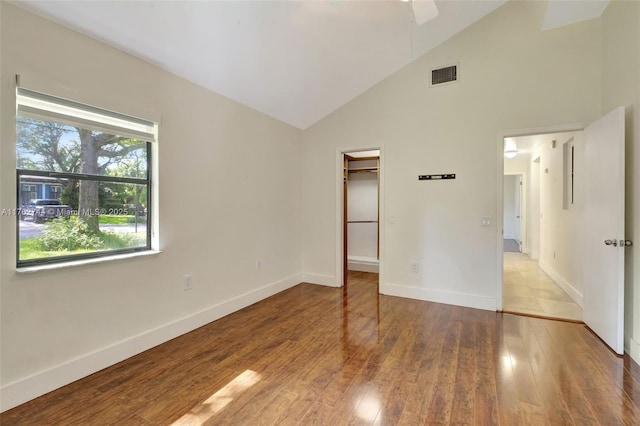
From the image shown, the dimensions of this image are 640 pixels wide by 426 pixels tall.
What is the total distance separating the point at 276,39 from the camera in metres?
3.01

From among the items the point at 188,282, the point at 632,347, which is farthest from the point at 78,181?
the point at 632,347

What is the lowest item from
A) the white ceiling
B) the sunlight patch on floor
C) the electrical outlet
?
the sunlight patch on floor

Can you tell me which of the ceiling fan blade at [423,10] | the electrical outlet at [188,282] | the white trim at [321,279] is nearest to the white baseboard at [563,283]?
the white trim at [321,279]

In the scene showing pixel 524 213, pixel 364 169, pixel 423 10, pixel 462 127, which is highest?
pixel 423 10

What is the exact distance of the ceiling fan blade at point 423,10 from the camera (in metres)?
3.18

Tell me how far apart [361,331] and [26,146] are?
318cm

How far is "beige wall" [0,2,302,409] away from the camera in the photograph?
1.93 m

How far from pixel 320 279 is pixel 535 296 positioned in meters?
3.19

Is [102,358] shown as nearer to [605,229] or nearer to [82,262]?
[82,262]

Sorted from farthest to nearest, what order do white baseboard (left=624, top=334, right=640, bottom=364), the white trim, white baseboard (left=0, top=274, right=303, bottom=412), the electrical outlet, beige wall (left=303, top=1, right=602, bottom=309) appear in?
the white trim → beige wall (left=303, top=1, right=602, bottom=309) → the electrical outlet → white baseboard (left=624, top=334, right=640, bottom=364) → white baseboard (left=0, top=274, right=303, bottom=412)

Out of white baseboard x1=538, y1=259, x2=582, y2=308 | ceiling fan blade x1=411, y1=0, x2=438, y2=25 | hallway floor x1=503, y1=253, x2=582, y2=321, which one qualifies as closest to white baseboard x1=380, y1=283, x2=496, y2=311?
hallway floor x1=503, y1=253, x2=582, y2=321

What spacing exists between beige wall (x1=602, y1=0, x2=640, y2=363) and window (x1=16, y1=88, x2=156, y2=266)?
4389 mm

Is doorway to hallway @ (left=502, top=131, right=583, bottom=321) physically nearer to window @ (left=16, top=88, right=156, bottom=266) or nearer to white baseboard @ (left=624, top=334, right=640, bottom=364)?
white baseboard @ (left=624, top=334, right=640, bottom=364)

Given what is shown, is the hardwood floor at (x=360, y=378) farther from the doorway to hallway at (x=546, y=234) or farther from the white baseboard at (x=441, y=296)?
the doorway to hallway at (x=546, y=234)
